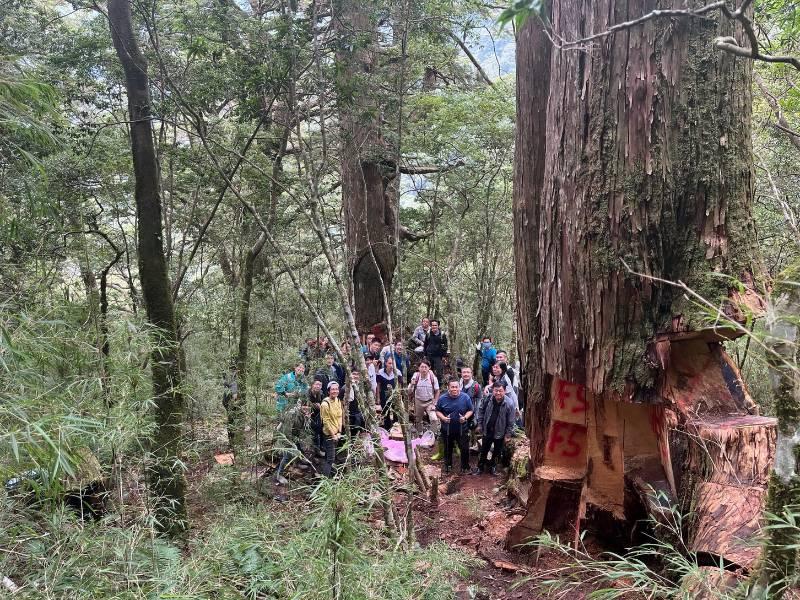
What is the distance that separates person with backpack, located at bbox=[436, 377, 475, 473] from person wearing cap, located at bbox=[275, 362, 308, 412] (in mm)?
2079

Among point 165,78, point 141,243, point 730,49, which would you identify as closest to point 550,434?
point 730,49

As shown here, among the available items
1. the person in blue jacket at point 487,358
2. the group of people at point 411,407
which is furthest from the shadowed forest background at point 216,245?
the person in blue jacket at point 487,358

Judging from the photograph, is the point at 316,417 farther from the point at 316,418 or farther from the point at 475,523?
the point at 475,523

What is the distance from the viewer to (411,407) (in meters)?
9.36

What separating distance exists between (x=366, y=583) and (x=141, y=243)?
377 cm

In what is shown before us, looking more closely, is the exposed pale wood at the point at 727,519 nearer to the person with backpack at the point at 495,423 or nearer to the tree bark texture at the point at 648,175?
the tree bark texture at the point at 648,175

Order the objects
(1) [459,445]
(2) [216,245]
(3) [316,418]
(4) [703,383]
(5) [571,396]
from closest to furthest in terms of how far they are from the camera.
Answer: (4) [703,383] → (5) [571,396] → (3) [316,418] → (1) [459,445] → (2) [216,245]

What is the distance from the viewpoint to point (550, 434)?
459cm

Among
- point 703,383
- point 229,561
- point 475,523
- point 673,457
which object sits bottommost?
point 475,523

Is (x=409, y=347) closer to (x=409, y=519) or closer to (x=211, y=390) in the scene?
(x=211, y=390)

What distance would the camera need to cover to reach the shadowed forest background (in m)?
2.86

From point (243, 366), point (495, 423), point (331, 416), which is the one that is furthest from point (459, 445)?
point (243, 366)

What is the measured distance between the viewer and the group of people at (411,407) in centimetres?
695

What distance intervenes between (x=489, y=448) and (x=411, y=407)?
1.84 meters
